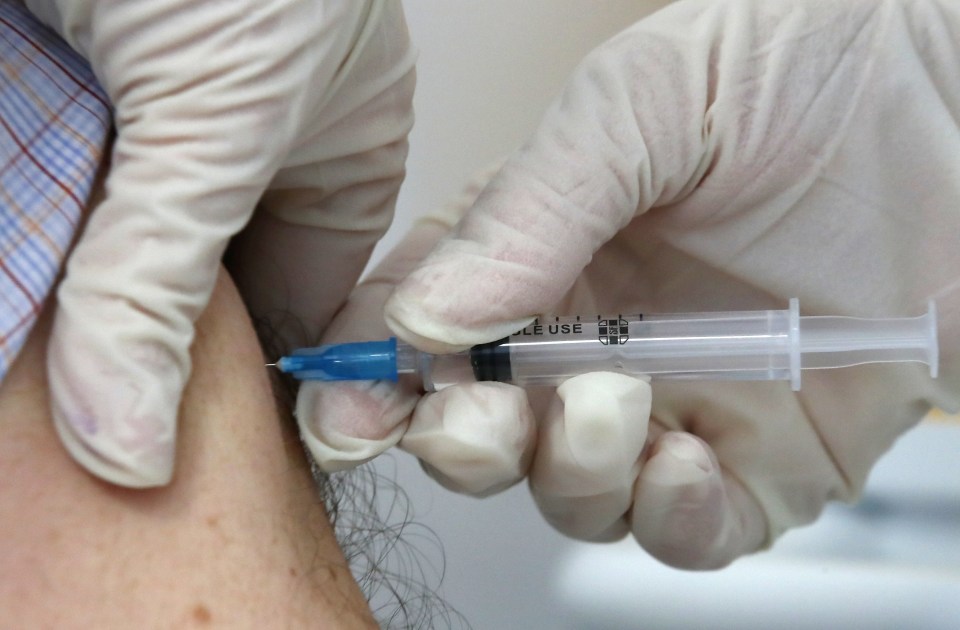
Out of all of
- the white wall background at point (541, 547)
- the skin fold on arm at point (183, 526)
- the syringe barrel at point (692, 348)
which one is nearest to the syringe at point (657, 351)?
the syringe barrel at point (692, 348)

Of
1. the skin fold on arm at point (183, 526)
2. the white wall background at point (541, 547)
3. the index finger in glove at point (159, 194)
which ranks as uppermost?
the index finger in glove at point (159, 194)

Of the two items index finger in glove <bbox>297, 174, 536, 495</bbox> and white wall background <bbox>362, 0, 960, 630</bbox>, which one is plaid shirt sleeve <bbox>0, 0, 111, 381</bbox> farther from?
white wall background <bbox>362, 0, 960, 630</bbox>

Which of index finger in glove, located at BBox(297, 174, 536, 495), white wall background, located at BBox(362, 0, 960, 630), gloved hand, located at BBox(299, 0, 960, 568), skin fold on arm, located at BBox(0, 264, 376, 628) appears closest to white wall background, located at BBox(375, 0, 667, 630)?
white wall background, located at BBox(362, 0, 960, 630)

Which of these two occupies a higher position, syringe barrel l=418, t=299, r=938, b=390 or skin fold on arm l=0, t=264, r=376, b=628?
skin fold on arm l=0, t=264, r=376, b=628

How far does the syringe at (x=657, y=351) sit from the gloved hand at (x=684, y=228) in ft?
0.11

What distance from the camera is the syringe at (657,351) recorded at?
0.83 metres

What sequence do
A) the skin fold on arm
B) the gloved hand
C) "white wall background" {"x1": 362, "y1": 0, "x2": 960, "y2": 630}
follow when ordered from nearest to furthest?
1. the skin fold on arm
2. the gloved hand
3. "white wall background" {"x1": 362, "y1": 0, "x2": 960, "y2": 630}

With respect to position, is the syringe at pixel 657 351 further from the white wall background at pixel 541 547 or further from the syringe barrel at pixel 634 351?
the white wall background at pixel 541 547

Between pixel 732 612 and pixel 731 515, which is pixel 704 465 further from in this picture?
pixel 732 612

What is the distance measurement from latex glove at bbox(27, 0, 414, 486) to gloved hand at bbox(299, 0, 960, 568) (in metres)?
0.20

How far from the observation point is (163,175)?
647 mm

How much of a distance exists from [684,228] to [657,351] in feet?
0.68

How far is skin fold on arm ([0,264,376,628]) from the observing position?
57 centimetres

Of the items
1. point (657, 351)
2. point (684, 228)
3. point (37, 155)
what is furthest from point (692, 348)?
point (37, 155)
